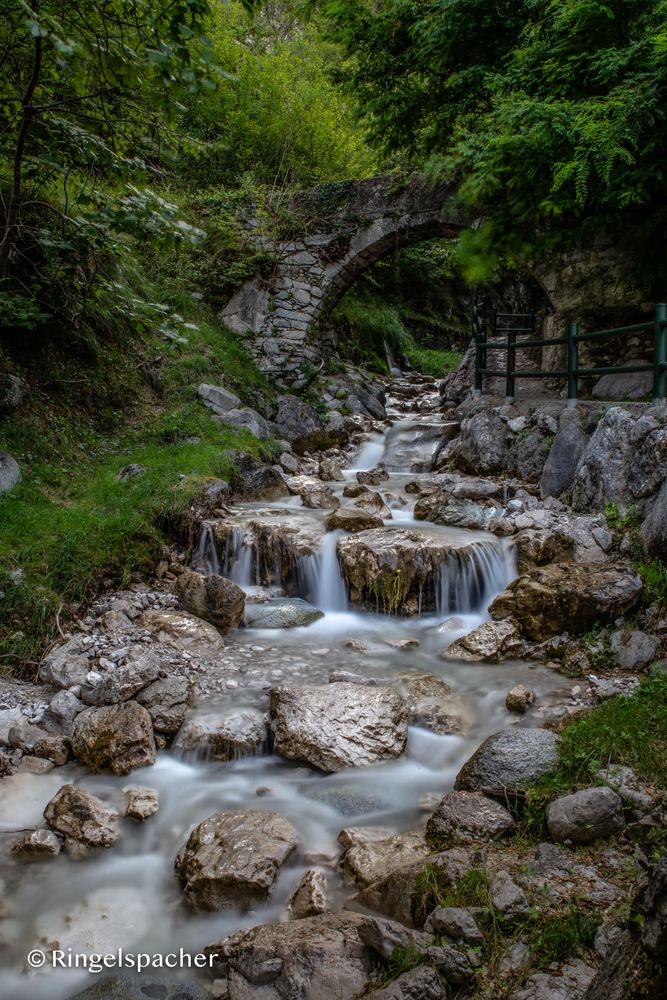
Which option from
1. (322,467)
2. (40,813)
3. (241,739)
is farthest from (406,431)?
(40,813)

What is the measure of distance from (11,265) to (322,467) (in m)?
4.86

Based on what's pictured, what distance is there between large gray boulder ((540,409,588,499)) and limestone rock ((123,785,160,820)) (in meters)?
5.28

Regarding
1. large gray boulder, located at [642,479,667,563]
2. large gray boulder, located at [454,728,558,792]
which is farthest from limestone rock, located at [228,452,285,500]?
large gray boulder, located at [454,728,558,792]

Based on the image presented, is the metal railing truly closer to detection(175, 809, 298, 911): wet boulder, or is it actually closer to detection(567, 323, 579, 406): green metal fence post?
detection(567, 323, 579, 406): green metal fence post

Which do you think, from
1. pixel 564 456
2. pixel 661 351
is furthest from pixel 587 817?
pixel 564 456

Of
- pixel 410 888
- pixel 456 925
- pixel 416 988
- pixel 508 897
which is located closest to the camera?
pixel 416 988

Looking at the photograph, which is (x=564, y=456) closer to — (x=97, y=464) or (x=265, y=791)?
(x=265, y=791)

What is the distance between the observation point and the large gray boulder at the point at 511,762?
9.32ft

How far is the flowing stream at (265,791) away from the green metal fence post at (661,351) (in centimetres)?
217

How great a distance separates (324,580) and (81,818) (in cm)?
335

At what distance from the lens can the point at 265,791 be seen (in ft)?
10.9

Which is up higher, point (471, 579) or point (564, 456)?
point (564, 456)

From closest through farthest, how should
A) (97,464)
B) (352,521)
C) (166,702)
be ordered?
(166,702), (352,521), (97,464)

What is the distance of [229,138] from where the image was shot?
12.0 m
